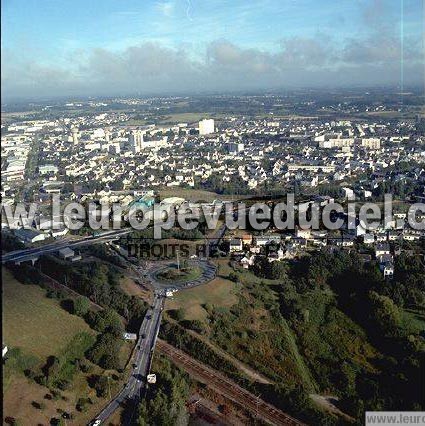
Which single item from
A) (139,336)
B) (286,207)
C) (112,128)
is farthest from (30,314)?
(112,128)

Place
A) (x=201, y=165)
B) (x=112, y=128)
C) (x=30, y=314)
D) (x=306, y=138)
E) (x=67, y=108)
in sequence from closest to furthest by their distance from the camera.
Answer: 1. (x=30, y=314)
2. (x=201, y=165)
3. (x=306, y=138)
4. (x=112, y=128)
5. (x=67, y=108)

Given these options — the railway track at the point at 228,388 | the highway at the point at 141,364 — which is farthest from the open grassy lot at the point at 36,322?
the railway track at the point at 228,388

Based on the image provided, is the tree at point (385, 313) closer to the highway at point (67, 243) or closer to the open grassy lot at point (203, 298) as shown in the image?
the open grassy lot at point (203, 298)

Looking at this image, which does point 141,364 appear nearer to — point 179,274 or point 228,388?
point 228,388

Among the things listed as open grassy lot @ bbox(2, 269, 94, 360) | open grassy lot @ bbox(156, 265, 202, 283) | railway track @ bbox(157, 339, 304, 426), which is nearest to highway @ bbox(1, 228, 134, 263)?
open grassy lot @ bbox(2, 269, 94, 360)

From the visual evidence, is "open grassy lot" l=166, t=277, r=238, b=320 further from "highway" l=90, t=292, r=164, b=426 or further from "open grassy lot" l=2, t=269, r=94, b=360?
"open grassy lot" l=2, t=269, r=94, b=360

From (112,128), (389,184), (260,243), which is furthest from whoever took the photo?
(112,128)

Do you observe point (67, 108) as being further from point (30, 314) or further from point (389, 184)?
point (30, 314)
